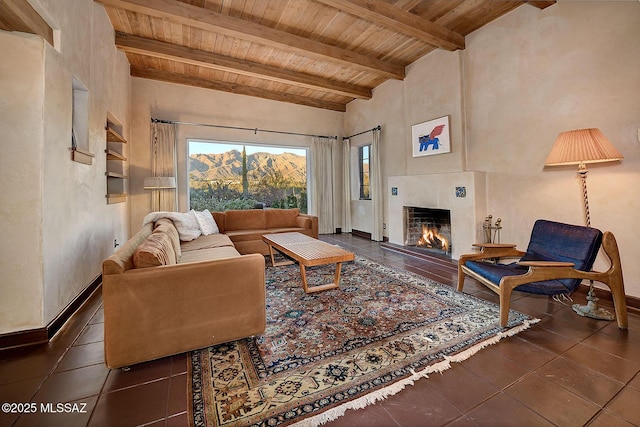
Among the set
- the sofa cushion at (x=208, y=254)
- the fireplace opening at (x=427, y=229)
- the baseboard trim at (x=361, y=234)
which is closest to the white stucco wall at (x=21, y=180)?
the sofa cushion at (x=208, y=254)

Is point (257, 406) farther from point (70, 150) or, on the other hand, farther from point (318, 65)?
point (318, 65)

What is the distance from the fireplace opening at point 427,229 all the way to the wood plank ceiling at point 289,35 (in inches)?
98.8

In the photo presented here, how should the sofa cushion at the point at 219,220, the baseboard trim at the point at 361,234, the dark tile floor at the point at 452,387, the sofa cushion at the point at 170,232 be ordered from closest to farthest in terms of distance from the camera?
the dark tile floor at the point at 452,387 → the sofa cushion at the point at 170,232 → the sofa cushion at the point at 219,220 → the baseboard trim at the point at 361,234

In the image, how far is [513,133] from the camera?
326 centimetres

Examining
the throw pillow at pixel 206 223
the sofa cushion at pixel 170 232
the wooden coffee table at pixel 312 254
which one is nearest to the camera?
the sofa cushion at pixel 170 232

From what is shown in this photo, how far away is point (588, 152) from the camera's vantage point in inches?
86.1

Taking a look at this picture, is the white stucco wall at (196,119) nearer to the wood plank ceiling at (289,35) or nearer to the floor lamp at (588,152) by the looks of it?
the wood plank ceiling at (289,35)

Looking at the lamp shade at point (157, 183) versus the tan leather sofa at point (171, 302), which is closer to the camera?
the tan leather sofa at point (171, 302)

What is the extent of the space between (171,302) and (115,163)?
12.3ft

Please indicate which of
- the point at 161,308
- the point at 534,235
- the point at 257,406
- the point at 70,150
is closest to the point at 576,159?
the point at 534,235

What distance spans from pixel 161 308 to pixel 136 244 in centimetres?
71

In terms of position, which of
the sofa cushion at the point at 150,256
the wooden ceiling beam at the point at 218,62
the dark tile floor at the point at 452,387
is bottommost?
the dark tile floor at the point at 452,387

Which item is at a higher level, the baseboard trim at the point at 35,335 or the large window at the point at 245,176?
the large window at the point at 245,176

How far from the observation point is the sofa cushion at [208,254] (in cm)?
255
